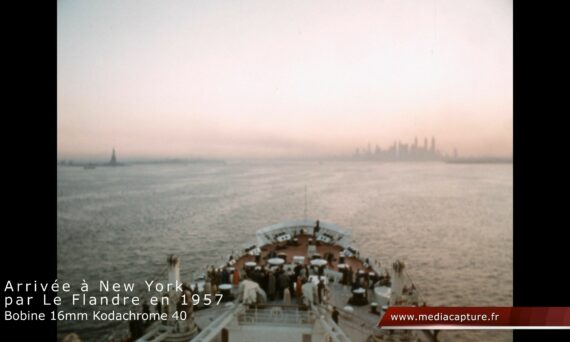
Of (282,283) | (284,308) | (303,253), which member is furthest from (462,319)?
(303,253)

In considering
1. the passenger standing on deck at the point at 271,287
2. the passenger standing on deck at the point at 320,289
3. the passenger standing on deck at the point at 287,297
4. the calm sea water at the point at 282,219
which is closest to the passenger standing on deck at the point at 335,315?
the passenger standing on deck at the point at 320,289

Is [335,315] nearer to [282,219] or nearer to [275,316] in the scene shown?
[275,316]

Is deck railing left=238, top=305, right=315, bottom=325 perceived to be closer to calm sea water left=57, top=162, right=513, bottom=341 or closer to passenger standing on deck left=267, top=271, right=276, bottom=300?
passenger standing on deck left=267, top=271, right=276, bottom=300

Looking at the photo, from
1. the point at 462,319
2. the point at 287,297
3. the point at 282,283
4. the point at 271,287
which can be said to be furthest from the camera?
the point at 282,283

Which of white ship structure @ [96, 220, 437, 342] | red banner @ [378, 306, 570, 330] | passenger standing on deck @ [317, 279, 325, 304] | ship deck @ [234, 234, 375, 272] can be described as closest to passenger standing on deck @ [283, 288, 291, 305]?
white ship structure @ [96, 220, 437, 342]

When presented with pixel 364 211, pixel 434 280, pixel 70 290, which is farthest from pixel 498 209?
pixel 70 290
